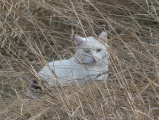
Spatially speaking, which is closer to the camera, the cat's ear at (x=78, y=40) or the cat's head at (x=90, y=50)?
the cat's head at (x=90, y=50)

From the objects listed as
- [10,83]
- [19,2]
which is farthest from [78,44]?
[19,2]

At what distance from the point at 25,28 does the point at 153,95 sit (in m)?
1.40

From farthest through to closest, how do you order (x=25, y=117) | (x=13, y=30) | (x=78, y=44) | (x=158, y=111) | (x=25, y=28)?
1. (x=25, y=28)
2. (x=13, y=30)
3. (x=78, y=44)
4. (x=25, y=117)
5. (x=158, y=111)

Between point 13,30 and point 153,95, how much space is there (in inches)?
48.3

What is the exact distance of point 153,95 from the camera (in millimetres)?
2027

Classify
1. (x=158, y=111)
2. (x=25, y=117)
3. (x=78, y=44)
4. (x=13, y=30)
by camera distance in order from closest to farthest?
1. (x=158, y=111)
2. (x=25, y=117)
3. (x=78, y=44)
4. (x=13, y=30)

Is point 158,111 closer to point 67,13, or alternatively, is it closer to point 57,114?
point 57,114

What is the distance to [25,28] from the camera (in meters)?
3.23

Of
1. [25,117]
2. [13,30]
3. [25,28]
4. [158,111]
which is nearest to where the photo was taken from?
[158,111]

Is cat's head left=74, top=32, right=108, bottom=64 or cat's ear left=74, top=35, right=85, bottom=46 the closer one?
cat's head left=74, top=32, right=108, bottom=64

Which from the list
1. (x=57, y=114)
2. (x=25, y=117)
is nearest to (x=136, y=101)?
(x=57, y=114)

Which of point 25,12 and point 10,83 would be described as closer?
point 10,83

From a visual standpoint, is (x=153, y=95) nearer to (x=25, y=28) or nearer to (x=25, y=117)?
(x=25, y=117)

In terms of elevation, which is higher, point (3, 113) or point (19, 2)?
point (19, 2)
